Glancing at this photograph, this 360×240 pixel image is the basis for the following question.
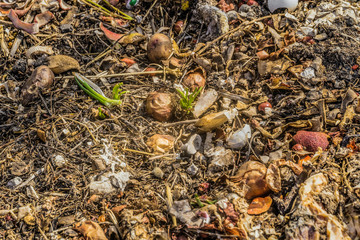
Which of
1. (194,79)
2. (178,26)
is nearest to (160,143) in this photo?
(194,79)

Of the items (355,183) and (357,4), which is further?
(357,4)

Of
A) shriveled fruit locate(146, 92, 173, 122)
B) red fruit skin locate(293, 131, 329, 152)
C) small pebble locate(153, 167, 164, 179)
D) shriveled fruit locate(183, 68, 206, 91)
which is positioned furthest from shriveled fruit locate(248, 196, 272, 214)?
shriveled fruit locate(183, 68, 206, 91)

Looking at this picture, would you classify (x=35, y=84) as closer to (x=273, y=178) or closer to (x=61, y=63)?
(x=61, y=63)

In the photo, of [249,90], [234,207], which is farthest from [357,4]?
[234,207]

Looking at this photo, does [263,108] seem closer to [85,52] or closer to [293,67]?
[293,67]

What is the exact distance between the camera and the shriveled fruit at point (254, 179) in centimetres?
175

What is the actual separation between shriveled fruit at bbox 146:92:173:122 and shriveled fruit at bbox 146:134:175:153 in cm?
17

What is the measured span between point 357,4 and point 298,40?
0.78 meters

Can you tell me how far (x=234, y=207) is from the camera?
1643 mm

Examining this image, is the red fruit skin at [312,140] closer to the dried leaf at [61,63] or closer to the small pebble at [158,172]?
Answer: the small pebble at [158,172]

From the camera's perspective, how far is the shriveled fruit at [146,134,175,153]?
2.05 metres

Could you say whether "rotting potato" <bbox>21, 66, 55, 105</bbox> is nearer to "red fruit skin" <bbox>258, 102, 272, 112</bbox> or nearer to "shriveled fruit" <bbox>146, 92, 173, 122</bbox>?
"shriveled fruit" <bbox>146, 92, 173, 122</bbox>

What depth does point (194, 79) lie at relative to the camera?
7.70ft

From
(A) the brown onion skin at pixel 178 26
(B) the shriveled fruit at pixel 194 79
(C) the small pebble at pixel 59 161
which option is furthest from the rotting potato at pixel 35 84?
(A) the brown onion skin at pixel 178 26
